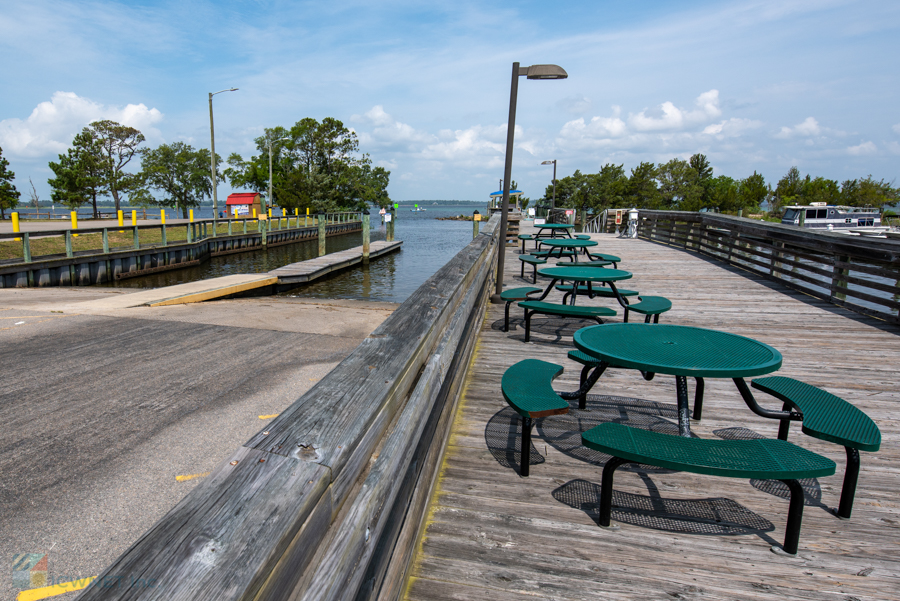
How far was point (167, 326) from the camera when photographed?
27.9ft

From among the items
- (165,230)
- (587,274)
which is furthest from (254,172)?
(587,274)

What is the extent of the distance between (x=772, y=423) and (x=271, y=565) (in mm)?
3754

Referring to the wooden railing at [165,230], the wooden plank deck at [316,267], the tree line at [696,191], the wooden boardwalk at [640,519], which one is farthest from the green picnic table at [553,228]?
the tree line at [696,191]

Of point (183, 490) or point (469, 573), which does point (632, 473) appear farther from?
point (183, 490)

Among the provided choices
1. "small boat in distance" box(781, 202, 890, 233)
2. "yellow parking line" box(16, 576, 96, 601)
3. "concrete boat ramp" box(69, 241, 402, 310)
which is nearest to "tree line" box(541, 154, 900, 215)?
"small boat in distance" box(781, 202, 890, 233)

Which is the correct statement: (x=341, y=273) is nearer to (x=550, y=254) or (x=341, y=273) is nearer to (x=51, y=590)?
(x=550, y=254)

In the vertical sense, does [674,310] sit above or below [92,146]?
below

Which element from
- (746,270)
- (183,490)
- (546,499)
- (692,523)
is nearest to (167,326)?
(183,490)

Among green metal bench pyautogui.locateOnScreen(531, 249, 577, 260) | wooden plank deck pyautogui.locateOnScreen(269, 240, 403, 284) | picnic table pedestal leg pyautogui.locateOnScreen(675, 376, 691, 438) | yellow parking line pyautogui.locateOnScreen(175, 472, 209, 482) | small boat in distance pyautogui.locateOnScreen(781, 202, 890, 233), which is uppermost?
small boat in distance pyautogui.locateOnScreen(781, 202, 890, 233)

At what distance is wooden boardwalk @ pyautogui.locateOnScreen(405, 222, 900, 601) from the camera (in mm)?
2043

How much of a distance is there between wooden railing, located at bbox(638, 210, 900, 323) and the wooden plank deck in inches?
517

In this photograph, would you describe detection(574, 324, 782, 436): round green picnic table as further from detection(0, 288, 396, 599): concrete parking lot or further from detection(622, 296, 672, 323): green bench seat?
detection(0, 288, 396, 599): concrete parking lot

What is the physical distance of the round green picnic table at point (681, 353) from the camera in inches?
97.1

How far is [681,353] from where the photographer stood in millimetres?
2701
